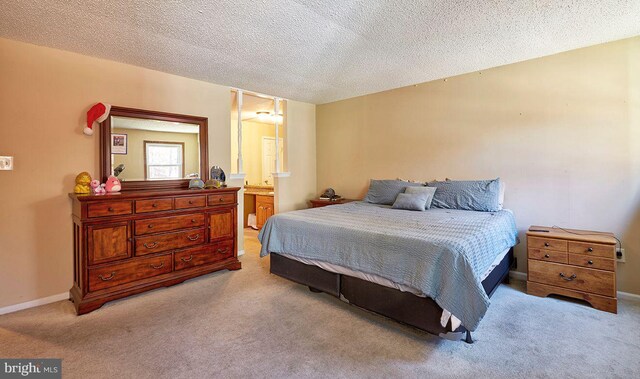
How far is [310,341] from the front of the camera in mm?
2018

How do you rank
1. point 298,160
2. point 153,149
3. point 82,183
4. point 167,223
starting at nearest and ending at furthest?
point 82,183 → point 167,223 → point 153,149 → point 298,160

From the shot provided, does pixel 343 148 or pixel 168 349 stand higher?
pixel 343 148

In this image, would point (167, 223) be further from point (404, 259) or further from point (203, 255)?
point (404, 259)

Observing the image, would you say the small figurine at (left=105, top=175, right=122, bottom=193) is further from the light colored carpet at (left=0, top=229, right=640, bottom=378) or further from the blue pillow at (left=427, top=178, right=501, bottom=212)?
the blue pillow at (left=427, top=178, right=501, bottom=212)

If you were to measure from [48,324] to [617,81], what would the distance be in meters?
5.42

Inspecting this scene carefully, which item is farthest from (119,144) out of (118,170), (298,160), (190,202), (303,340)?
(303,340)

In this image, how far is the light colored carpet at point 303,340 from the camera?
1.72 metres

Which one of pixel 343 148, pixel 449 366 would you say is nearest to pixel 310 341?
pixel 449 366

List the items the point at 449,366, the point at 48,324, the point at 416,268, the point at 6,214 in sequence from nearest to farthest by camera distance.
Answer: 1. the point at 449,366
2. the point at 416,268
3. the point at 48,324
4. the point at 6,214

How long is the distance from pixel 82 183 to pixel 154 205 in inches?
25.2

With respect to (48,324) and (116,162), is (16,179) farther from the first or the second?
(48,324)

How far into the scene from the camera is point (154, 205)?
286 centimetres

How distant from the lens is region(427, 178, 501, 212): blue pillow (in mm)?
3145

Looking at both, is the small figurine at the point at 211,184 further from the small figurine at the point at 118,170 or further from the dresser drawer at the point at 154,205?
the small figurine at the point at 118,170
